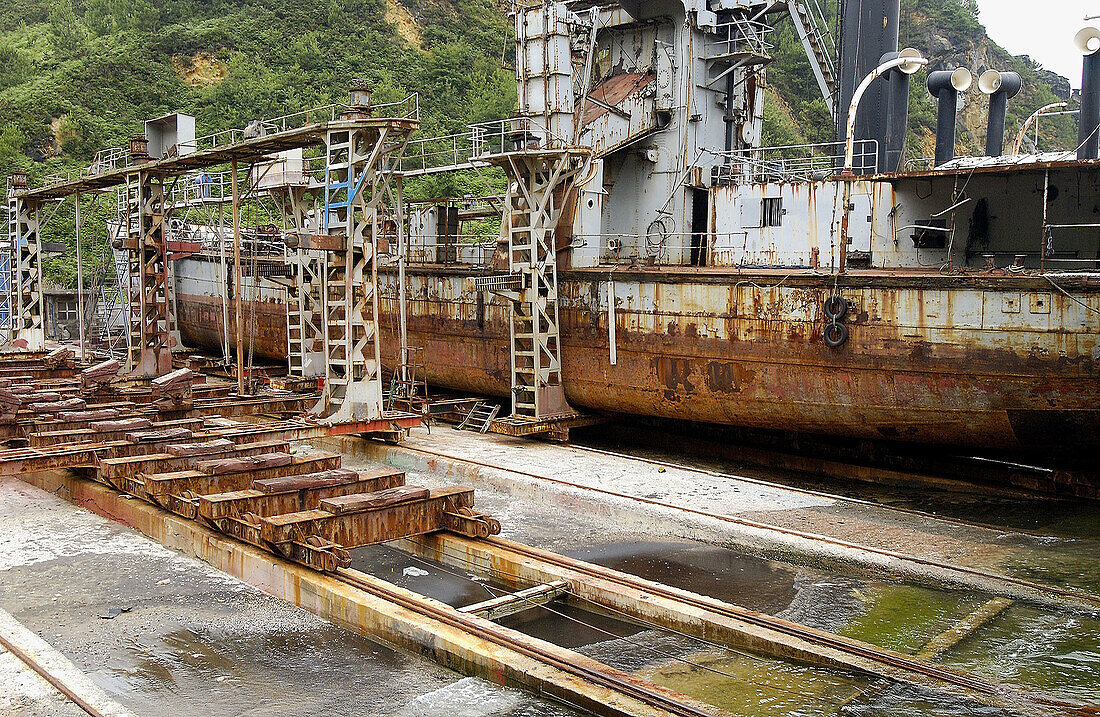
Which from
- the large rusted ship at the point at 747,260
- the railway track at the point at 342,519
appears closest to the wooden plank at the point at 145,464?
the railway track at the point at 342,519

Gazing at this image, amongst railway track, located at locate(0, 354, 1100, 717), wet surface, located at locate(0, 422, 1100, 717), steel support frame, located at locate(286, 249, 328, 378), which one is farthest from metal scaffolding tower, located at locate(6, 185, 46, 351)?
wet surface, located at locate(0, 422, 1100, 717)

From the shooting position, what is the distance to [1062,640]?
745 cm

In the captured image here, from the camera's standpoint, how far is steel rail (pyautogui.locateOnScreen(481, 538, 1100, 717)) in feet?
20.4

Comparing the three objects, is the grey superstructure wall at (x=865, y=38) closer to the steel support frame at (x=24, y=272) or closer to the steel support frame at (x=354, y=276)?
the steel support frame at (x=354, y=276)

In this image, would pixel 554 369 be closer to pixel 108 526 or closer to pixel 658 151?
pixel 658 151

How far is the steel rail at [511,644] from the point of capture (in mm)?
5797

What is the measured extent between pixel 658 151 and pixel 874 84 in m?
5.34

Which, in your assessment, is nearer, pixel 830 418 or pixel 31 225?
pixel 830 418

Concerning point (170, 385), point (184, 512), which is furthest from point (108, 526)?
point (170, 385)

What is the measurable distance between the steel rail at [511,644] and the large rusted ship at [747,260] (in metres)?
7.51

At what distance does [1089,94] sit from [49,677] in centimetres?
1681

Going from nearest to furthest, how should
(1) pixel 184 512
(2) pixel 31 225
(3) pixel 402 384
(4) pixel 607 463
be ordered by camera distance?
(1) pixel 184 512 → (4) pixel 607 463 → (3) pixel 402 384 → (2) pixel 31 225

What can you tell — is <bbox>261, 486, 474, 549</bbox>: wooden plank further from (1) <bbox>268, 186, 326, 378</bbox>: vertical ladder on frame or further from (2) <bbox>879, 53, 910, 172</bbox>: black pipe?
(2) <bbox>879, 53, 910, 172</bbox>: black pipe

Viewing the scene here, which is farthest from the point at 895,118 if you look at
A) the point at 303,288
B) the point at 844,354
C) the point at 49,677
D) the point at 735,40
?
the point at 49,677
